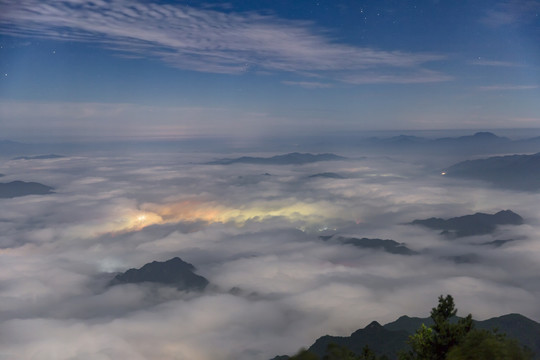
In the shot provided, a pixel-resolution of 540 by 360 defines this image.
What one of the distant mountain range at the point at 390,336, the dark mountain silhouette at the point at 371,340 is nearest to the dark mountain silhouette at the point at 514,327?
the distant mountain range at the point at 390,336

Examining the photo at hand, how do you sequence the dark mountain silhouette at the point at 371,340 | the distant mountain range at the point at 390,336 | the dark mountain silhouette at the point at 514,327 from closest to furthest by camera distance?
the dark mountain silhouette at the point at 514,327 → the distant mountain range at the point at 390,336 → the dark mountain silhouette at the point at 371,340

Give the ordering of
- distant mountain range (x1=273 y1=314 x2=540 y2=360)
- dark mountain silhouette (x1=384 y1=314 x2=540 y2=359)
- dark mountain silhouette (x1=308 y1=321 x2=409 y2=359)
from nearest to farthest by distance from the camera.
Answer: dark mountain silhouette (x1=384 y1=314 x2=540 y2=359) → distant mountain range (x1=273 y1=314 x2=540 y2=360) → dark mountain silhouette (x1=308 y1=321 x2=409 y2=359)

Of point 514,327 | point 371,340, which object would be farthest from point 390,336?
point 514,327

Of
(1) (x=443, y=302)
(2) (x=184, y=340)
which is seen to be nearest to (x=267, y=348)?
(2) (x=184, y=340)

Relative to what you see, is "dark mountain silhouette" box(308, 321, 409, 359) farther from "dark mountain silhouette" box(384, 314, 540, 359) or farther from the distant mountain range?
"dark mountain silhouette" box(384, 314, 540, 359)

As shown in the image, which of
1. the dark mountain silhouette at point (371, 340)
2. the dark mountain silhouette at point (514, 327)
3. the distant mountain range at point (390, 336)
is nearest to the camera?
the dark mountain silhouette at point (514, 327)

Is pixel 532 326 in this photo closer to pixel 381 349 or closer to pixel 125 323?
pixel 381 349

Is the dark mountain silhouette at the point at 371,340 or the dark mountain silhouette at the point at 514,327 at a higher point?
the dark mountain silhouette at the point at 514,327

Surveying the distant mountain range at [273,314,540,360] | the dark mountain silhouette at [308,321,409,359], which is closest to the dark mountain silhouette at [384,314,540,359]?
the distant mountain range at [273,314,540,360]

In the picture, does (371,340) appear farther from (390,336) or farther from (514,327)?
(514,327)

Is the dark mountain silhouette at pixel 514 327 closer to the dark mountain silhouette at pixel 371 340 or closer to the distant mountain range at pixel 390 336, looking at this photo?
the distant mountain range at pixel 390 336

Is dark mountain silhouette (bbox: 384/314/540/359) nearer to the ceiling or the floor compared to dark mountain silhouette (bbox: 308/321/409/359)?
nearer to the ceiling
